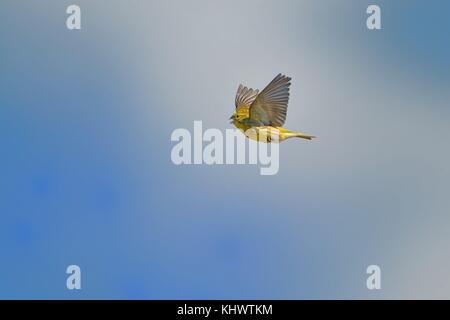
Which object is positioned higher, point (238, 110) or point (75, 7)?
point (75, 7)

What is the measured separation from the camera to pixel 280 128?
6285mm

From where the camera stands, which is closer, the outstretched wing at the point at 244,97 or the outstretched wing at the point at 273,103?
the outstretched wing at the point at 273,103

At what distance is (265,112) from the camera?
6285mm

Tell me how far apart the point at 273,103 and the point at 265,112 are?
152mm

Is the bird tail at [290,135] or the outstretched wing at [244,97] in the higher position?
the outstretched wing at [244,97]

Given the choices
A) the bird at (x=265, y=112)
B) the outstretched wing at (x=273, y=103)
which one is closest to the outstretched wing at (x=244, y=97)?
the bird at (x=265, y=112)

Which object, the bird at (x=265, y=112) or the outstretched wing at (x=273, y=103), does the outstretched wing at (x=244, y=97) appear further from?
the outstretched wing at (x=273, y=103)

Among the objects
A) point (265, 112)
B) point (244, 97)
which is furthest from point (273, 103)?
point (244, 97)

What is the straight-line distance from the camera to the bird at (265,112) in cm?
608
